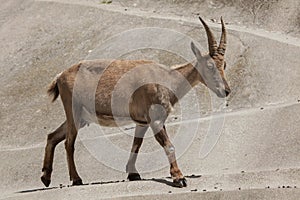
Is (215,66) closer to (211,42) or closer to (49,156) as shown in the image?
(211,42)

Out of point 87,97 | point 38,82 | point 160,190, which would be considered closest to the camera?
point 160,190

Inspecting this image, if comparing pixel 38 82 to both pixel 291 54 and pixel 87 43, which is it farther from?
pixel 291 54

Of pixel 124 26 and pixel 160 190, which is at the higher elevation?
pixel 160 190

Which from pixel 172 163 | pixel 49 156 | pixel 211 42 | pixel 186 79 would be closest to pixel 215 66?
pixel 211 42

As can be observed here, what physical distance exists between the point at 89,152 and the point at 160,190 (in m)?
8.77

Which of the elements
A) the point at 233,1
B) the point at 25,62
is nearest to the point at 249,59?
the point at 233,1

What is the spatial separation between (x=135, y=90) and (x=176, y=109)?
29.2 feet

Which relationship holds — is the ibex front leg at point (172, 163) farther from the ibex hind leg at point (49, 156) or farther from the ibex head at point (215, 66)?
the ibex hind leg at point (49, 156)

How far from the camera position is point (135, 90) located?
1725 centimetres

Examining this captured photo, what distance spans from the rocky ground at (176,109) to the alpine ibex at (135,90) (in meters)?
1.34

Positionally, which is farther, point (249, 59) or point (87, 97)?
point (249, 59)

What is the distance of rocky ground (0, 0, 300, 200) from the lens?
15844 millimetres

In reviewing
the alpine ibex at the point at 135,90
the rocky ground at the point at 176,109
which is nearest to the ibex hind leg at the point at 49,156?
the alpine ibex at the point at 135,90

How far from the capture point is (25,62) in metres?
32.6
